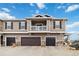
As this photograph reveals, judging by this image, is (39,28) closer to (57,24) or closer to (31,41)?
(31,41)

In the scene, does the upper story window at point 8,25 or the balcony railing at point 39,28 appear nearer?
the balcony railing at point 39,28

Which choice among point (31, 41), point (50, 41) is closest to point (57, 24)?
point (50, 41)

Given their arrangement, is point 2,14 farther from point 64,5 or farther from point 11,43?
point 64,5

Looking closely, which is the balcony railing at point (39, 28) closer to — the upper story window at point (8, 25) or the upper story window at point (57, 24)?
the upper story window at point (57, 24)

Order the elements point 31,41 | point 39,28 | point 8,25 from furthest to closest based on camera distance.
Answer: point 8,25 < point 31,41 < point 39,28

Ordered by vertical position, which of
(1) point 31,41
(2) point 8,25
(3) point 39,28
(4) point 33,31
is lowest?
(1) point 31,41

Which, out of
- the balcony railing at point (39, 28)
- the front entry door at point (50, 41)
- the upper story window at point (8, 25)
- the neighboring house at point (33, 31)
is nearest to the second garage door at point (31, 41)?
the neighboring house at point (33, 31)

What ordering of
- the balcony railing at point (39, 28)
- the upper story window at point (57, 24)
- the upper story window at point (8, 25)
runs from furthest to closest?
the upper story window at point (8, 25), the upper story window at point (57, 24), the balcony railing at point (39, 28)

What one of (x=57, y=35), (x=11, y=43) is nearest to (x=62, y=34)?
(x=57, y=35)

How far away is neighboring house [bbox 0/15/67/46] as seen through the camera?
21859 millimetres

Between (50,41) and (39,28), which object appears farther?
(50,41)

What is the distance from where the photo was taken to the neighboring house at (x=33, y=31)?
2186cm

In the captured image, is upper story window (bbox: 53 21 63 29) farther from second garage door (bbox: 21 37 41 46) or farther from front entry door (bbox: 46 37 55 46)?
second garage door (bbox: 21 37 41 46)

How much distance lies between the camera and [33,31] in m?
21.8
